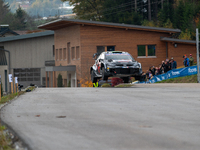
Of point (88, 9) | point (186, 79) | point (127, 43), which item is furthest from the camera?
point (88, 9)

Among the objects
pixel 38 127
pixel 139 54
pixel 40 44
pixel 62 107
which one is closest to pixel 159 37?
pixel 139 54

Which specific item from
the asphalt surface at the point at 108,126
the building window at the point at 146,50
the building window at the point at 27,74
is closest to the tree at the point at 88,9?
the building window at the point at 27,74

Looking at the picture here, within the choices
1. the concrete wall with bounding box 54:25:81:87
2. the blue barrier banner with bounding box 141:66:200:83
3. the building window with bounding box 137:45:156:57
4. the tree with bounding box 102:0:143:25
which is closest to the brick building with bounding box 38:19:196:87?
the building window with bounding box 137:45:156:57

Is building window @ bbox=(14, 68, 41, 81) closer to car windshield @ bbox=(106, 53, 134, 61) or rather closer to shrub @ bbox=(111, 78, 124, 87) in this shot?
shrub @ bbox=(111, 78, 124, 87)

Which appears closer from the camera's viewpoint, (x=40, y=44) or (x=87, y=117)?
(x=87, y=117)

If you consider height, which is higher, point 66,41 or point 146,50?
point 66,41

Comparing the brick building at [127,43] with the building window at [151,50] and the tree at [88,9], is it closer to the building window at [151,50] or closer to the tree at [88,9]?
the building window at [151,50]

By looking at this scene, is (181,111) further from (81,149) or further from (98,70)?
(98,70)

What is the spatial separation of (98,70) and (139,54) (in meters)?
23.5

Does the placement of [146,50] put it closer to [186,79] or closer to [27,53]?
[186,79]

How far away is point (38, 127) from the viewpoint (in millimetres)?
8203

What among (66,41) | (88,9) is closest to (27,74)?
(66,41)

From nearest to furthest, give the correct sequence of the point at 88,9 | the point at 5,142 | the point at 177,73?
the point at 5,142
the point at 177,73
the point at 88,9

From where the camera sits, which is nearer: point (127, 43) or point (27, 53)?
point (127, 43)
